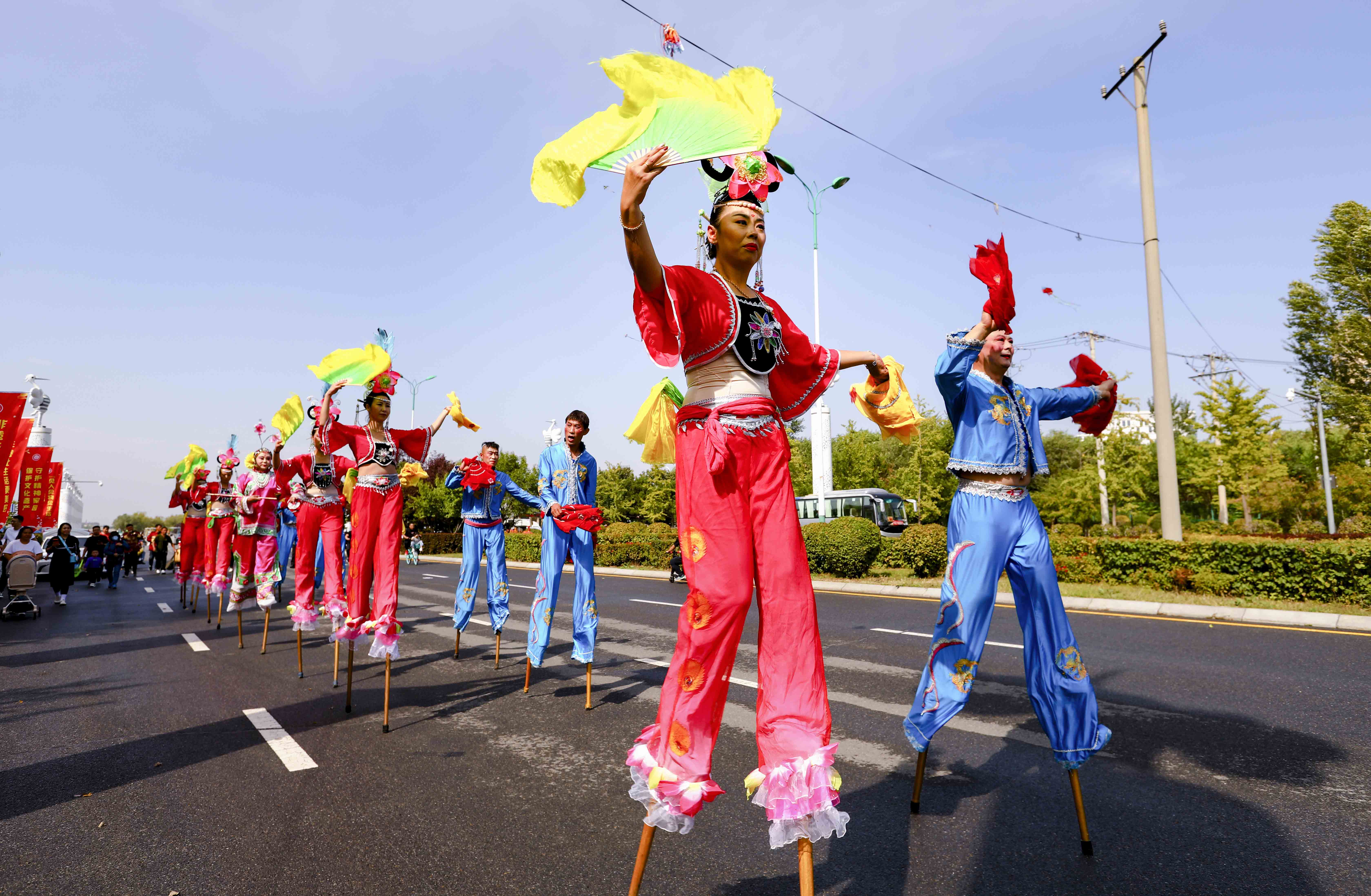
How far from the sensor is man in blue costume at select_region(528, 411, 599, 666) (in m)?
6.72

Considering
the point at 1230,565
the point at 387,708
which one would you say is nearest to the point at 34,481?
the point at 387,708

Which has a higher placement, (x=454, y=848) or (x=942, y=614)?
(x=942, y=614)

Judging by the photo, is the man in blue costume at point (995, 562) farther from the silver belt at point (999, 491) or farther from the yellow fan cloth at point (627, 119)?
the yellow fan cloth at point (627, 119)

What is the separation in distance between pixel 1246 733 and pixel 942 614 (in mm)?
2758

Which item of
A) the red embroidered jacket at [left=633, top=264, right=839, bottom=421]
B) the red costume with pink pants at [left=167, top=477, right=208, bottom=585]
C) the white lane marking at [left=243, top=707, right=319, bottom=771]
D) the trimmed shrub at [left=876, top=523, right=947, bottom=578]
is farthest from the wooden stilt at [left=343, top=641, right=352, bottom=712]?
the trimmed shrub at [left=876, top=523, right=947, bottom=578]

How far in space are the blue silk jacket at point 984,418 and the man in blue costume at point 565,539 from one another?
3.71 metres

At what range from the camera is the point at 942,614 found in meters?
3.75

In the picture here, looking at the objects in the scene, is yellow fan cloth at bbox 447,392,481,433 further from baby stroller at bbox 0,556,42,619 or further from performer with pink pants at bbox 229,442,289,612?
baby stroller at bbox 0,556,42,619

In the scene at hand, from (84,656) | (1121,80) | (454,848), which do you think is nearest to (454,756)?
(454,848)

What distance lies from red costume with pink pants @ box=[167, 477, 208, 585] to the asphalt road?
6024 millimetres

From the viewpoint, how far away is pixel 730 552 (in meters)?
2.50

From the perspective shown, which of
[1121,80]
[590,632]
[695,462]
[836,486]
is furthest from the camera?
[836,486]

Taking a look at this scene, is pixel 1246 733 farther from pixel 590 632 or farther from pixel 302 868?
pixel 302 868

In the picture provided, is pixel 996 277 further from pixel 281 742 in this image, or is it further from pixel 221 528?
pixel 221 528
